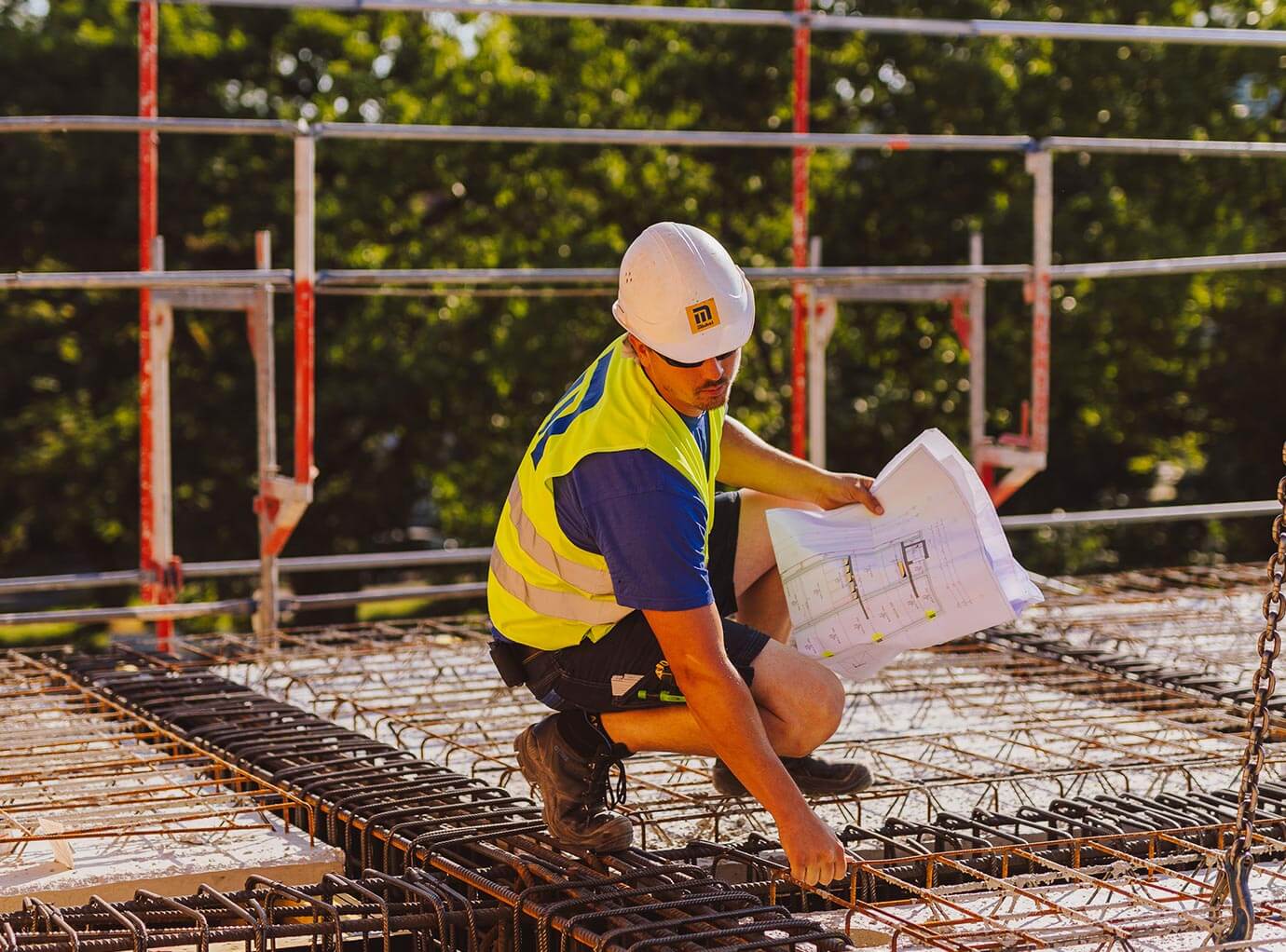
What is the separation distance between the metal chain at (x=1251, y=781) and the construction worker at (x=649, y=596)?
67 cm

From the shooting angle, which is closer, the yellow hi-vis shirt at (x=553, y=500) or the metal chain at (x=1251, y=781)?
the metal chain at (x=1251, y=781)

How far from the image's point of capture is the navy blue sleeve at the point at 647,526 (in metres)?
3.11

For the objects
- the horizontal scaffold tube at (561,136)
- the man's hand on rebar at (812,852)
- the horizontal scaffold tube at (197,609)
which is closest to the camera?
the man's hand on rebar at (812,852)

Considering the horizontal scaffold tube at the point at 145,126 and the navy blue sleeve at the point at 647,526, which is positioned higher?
the horizontal scaffold tube at the point at 145,126

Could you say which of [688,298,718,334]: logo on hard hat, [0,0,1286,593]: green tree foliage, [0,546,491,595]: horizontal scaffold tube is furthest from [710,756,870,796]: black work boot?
[0,0,1286,593]: green tree foliage

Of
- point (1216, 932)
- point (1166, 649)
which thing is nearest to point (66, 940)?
point (1216, 932)

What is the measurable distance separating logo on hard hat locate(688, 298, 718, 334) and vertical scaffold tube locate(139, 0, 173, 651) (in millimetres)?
3653

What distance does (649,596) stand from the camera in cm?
311

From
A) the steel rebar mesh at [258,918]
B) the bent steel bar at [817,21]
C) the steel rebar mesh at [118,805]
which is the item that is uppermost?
the bent steel bar at [817,21]

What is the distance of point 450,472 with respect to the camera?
1622cm

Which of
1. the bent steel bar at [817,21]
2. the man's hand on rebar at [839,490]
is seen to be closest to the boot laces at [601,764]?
the man's hand on rebar at [839,490]

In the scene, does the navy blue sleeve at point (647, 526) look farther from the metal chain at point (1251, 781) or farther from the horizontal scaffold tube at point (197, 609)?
the horizontal scaffold tube at point (197, 609)

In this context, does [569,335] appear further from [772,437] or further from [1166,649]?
[1166,649]

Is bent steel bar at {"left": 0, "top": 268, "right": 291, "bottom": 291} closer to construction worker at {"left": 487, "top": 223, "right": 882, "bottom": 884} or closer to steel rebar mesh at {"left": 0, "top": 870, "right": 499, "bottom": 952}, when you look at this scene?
construction worker at {"left": 487, "top": 223, "right": 882, "bottom": 884}
